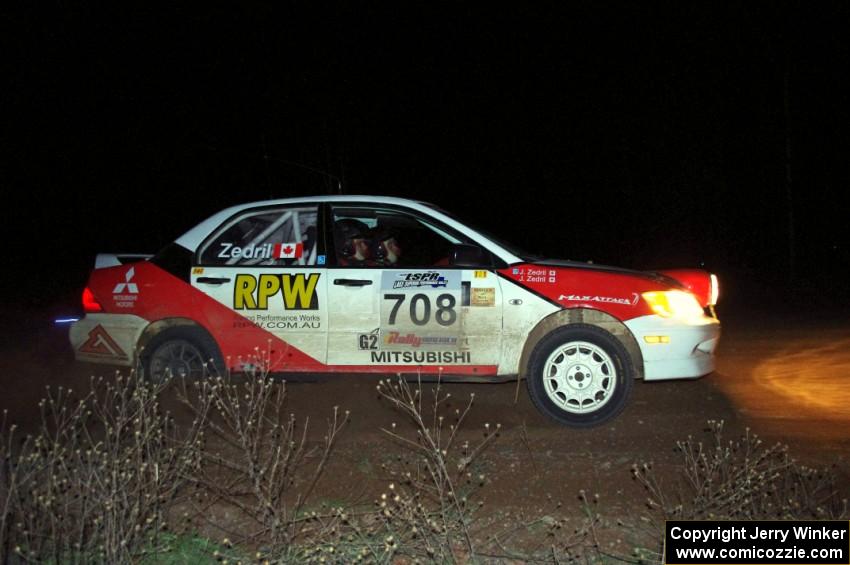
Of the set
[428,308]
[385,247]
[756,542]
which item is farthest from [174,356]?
[756,542]

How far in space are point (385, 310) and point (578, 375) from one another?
155 cm

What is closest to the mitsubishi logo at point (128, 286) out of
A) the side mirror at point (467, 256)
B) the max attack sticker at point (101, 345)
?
the max attack sticker at point (101, 345)

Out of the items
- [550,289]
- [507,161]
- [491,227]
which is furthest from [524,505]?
[507,161]

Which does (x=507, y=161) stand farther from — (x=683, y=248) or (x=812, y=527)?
(x=812, y=527)

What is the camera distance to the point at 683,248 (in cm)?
2869

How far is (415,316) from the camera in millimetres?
6969

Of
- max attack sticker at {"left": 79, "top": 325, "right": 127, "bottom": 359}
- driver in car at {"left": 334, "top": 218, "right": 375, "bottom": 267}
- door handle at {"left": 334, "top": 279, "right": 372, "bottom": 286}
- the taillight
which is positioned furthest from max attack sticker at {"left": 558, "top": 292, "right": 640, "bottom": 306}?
the taillight

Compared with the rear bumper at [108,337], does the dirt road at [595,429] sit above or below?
below

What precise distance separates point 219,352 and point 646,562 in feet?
13.7

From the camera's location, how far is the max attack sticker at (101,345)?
7453mm

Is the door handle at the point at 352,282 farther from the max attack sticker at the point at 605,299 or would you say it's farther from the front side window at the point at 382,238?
the max attack sticker at the point at 605,299

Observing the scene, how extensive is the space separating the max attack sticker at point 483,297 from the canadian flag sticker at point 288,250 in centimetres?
145

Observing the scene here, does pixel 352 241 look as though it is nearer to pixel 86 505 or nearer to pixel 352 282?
pixel 352 282

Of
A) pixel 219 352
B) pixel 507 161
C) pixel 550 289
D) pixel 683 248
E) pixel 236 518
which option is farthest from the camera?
pixel 507 161
